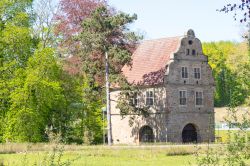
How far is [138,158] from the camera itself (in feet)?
99.8

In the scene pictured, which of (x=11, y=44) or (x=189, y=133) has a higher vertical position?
(x=11, y=44)

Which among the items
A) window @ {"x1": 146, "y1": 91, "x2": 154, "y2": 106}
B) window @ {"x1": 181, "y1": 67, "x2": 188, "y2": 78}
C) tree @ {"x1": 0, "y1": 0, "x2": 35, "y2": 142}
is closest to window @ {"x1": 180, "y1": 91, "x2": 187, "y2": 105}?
window @ {"x1": 181, "y1": 67, "x2": 188, "y2": 78}

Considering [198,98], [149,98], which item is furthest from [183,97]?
[149,98]

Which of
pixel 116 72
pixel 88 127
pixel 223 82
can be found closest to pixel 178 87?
pixel 116 72

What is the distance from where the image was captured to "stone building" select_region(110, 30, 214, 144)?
50.7 metres

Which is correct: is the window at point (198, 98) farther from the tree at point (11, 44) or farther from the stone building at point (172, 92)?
the tree at point (11, 44)

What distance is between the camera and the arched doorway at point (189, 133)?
52.4 m

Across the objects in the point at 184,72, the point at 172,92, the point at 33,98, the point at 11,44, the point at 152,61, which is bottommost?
the point at 33,98

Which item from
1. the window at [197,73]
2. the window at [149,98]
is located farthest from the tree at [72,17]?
the window at [197,73]

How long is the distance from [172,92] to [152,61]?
3.91m

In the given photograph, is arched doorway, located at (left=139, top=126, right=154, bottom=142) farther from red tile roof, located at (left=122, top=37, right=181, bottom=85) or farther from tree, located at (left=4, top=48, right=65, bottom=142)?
tree, located at (left=4, top=48, right=65, bottom=142)

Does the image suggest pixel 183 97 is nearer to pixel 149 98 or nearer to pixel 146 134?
pixel 149 98

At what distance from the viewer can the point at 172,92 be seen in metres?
50.9

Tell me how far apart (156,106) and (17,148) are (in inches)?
756
